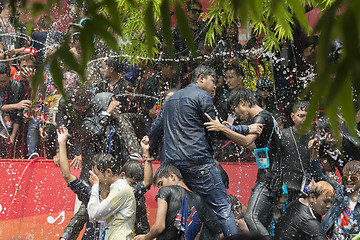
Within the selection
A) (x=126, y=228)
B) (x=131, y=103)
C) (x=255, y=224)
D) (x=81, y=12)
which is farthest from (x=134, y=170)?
(x=81, y=12)

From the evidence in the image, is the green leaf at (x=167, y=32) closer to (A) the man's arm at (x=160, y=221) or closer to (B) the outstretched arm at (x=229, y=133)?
(A) the man's arm at (x=160, y=221)

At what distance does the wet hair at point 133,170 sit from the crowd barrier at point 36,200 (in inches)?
31.4

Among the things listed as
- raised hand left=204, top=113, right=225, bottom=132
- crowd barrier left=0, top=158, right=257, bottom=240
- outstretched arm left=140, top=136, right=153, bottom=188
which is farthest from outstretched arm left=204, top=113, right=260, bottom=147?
crowd barrier left=0, top=158, right=257, bottom=240

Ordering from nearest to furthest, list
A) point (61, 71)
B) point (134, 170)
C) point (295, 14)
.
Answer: point (61, 71) < point (295, 14) < point (134, 170)

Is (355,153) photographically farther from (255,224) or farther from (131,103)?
(131,103)

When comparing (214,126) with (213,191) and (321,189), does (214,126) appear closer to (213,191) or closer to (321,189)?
(213,191)

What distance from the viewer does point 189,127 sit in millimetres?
5754

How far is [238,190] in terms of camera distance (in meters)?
7.35

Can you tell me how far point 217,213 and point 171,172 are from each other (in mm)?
603

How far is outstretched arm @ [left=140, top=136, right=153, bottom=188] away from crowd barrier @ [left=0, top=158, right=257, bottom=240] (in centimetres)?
95

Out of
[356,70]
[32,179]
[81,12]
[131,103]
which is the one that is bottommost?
[32,179]

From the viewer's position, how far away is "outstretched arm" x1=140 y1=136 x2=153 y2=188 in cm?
612

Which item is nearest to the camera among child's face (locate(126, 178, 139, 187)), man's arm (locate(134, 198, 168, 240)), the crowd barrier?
man's arm (locate(134, 198, 168, 240))

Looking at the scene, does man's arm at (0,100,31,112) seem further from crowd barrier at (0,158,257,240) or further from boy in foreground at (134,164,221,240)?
boy in foreground at (134,164,221,240)
